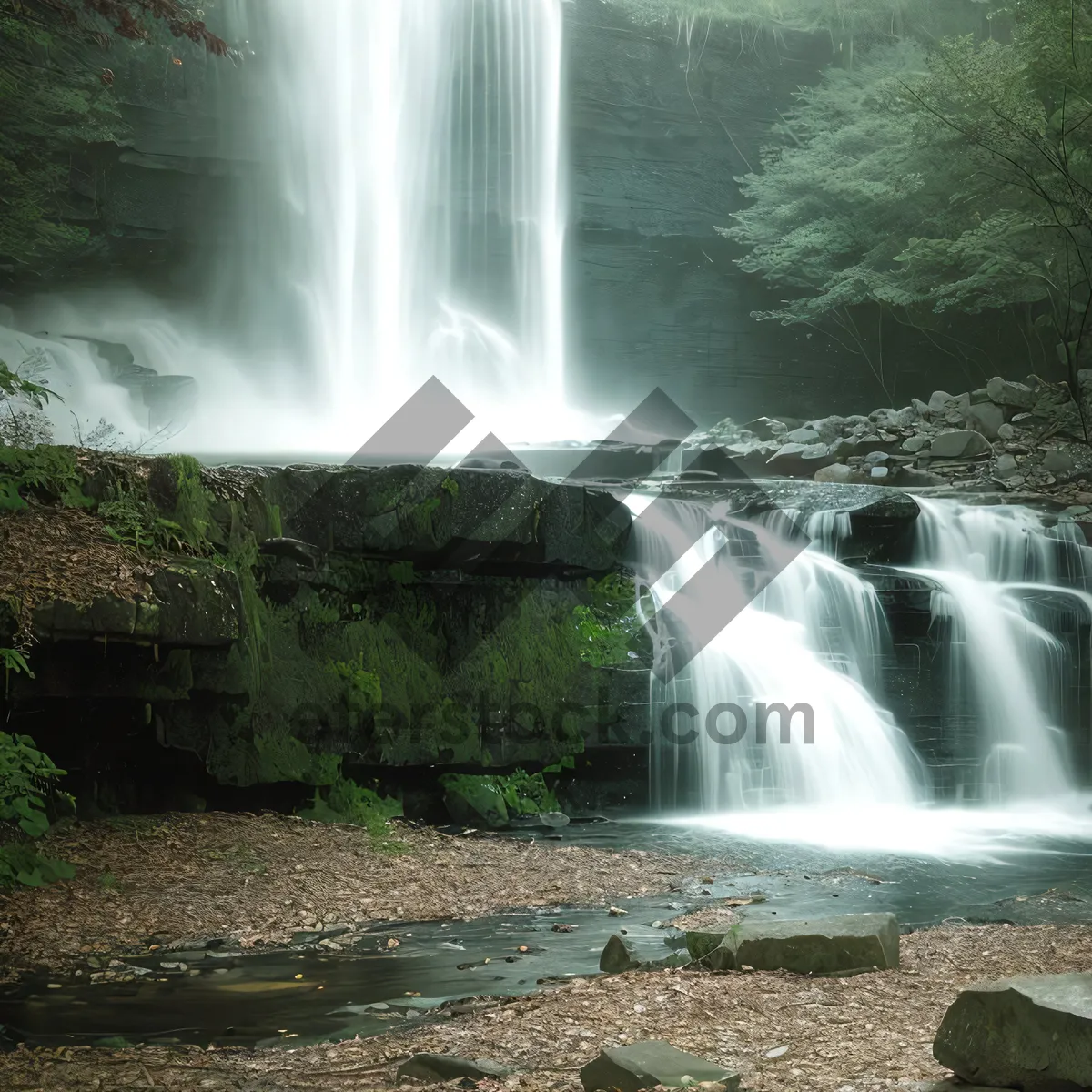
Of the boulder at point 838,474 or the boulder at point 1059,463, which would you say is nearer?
the boulder at point 1059,463

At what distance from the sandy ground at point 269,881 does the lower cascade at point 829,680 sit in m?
2.30

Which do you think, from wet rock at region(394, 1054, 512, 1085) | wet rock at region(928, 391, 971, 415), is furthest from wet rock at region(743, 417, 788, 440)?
wet rock at region(394, 1054, 512, 1085)

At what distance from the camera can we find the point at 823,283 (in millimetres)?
25578

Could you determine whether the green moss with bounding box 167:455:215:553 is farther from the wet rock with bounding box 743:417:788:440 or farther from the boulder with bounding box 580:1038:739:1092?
the wet rock with bounding box 743:417:788:440

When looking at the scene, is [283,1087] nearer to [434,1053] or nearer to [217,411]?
[434,1053]

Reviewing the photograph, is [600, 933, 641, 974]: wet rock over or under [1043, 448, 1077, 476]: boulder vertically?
under

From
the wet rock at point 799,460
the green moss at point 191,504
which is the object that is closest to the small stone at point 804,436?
the wet rock at point 799,460

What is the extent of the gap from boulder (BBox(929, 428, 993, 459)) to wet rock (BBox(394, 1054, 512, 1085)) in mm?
16994

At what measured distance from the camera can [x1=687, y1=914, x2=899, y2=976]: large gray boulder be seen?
454 centimetres

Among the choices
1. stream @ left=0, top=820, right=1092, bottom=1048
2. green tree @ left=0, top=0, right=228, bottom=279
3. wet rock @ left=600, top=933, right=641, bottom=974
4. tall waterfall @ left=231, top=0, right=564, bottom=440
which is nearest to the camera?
stream @ left=0, top=820, right=1092, bottom=1048

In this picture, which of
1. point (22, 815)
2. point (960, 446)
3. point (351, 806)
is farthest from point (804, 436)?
point (22, 815)

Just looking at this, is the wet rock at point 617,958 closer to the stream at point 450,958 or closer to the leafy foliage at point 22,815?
the stream at point 450,958

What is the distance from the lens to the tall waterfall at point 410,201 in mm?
24875

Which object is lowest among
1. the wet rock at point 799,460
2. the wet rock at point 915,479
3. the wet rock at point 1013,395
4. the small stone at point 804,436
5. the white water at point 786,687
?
the white water at point 786,687
